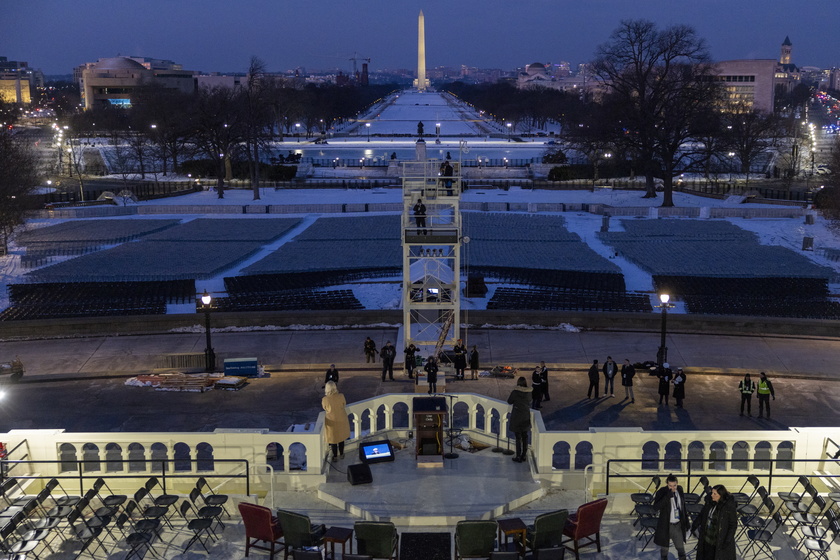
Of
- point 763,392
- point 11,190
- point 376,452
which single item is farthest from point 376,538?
point 11,190

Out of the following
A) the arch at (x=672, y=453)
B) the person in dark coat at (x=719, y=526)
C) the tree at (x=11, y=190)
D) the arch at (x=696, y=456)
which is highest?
the tree at (x=11, y=190)

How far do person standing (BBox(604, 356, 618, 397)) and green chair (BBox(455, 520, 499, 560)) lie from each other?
11.4 metres

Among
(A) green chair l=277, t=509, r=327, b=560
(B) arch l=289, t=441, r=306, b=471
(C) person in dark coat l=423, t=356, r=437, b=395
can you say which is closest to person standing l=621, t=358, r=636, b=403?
(C) person in dark coat l=423, t=356, r=437, b=395

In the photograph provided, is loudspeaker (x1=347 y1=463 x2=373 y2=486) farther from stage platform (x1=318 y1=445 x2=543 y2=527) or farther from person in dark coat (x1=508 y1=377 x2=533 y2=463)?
person in dark coat (x1=508 y1=377 x2=533 y2=463)

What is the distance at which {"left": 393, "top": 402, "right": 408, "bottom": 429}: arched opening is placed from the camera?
20344mm

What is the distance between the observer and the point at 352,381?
24141 mm

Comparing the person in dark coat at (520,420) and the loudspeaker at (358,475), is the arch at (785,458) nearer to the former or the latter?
the person in dark coat at (520,420)

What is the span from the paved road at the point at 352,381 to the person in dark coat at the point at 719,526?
940 centimetres

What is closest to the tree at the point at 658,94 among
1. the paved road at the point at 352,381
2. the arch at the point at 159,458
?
the paved road at the point at 352,381

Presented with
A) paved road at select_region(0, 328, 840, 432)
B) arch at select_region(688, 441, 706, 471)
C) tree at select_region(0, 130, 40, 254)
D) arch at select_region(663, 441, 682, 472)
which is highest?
tree at select_region(0, 130, 40, 254)

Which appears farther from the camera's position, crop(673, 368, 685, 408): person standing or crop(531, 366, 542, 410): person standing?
crop(673, 368, 685, 408): person standing

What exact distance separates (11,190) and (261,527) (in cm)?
4131

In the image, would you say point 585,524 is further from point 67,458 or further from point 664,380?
point 664,380

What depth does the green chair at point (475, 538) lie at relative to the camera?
11.6m
